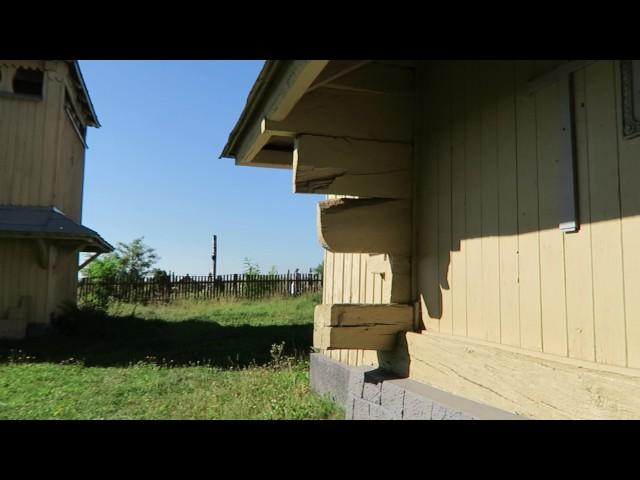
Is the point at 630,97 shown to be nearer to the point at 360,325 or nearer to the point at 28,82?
the point at 360,325

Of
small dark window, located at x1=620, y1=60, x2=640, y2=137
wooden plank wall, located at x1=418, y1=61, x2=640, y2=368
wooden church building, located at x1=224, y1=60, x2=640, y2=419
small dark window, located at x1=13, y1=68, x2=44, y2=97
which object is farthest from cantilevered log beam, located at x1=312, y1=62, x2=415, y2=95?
small dark window, located at x1=13, y1=68, x2=44, y2=97

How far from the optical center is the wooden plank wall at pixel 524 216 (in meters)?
1.77

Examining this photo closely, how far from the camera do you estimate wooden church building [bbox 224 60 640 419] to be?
1.78 meters

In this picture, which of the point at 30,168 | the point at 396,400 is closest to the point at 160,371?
the point at 396,400

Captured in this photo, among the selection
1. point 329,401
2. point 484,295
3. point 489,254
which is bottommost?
point 329,401

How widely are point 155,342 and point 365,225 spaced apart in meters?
8.45

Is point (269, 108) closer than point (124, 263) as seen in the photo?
Yes

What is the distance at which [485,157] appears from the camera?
256 cm

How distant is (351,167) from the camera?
9.70 ft

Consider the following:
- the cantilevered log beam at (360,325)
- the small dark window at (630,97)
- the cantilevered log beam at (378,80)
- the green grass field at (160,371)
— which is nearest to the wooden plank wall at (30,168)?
the green grass field at (160,371)
